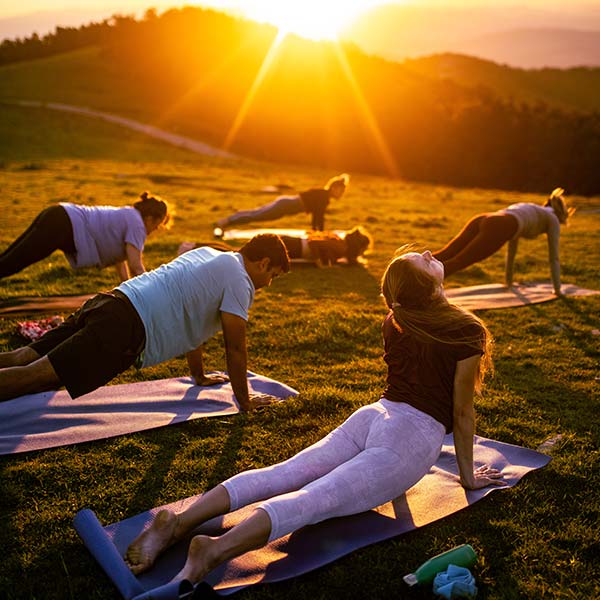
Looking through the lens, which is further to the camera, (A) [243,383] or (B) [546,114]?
(B) [546,114]

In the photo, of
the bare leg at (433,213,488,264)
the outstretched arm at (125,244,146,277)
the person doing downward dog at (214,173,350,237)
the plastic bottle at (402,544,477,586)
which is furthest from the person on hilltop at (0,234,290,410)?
the person doing downward dog at (214,173,350,237)

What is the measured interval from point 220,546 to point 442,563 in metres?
1.20

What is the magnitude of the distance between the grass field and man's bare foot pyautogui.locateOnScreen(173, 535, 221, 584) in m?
0.38

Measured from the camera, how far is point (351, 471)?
3645 mm

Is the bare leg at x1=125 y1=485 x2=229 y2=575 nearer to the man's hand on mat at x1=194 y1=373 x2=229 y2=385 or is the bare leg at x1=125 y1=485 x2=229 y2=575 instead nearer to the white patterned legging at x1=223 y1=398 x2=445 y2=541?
the white patterned legging at x1=223 y1=398 x2=445 y2=541

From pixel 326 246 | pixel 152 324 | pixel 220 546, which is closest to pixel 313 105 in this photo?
pixel 326 246

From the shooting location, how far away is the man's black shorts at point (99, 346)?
429 cm

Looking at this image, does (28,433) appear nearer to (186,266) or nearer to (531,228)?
(186,266)

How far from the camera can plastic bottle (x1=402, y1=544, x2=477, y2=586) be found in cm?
346

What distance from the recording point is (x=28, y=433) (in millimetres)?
5129

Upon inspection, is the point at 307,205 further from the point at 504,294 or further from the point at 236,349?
the point at 236,349

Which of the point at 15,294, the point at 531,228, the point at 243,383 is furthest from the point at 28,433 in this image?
the point at 531,228

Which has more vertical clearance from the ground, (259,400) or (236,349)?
(236,349)

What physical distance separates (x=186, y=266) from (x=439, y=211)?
680 inches
